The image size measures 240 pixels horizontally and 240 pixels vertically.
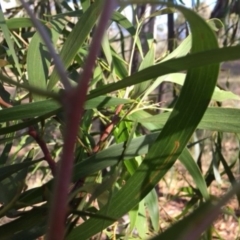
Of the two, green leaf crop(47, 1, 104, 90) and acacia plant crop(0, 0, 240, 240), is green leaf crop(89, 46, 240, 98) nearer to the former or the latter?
acacia plant crop(0, 0, 240, 240)

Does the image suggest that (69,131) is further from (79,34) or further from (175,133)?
(79,34)

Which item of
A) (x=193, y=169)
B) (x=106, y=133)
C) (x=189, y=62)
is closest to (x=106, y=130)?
(x=106, y=133)

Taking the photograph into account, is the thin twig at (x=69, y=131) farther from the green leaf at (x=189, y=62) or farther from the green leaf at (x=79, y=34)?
the green leaf at (x=79, y=34)

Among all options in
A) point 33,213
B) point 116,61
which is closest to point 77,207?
point 33,213

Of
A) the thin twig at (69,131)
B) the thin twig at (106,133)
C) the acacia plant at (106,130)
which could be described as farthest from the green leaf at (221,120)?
the thin twig at (69,131)

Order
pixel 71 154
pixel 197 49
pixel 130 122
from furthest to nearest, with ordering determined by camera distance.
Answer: pixel 130 122, pixel 197 49, pixel 71 154

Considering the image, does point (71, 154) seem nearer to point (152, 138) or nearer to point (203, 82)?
point (203, 82)

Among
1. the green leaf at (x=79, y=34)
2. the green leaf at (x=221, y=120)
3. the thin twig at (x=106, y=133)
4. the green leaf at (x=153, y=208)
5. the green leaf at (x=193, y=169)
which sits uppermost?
the green leaf at (x=79, y=34)

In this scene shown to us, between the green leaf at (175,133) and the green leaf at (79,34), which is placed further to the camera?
the green leaf at (79,34)
